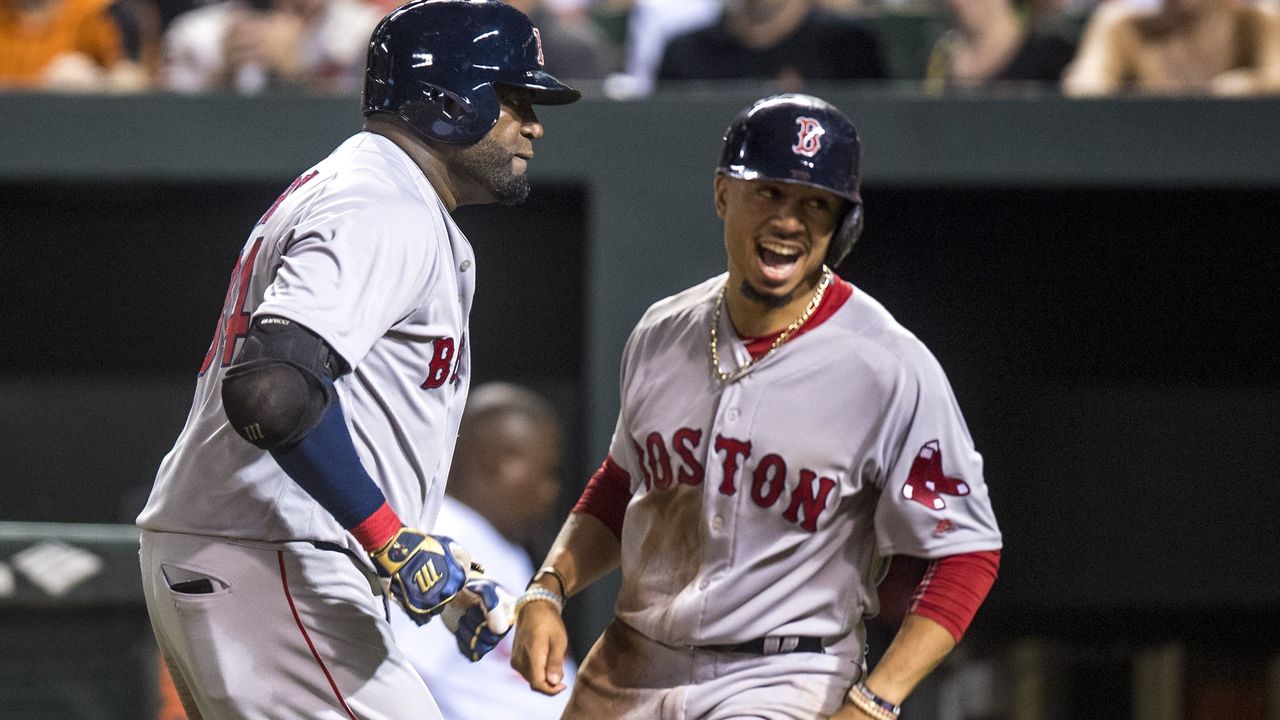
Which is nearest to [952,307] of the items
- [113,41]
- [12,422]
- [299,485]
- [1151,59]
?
[1151,59]

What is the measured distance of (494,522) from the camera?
15.0 ft

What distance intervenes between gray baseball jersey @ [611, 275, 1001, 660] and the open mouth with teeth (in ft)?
0.35

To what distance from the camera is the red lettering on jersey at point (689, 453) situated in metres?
2.42

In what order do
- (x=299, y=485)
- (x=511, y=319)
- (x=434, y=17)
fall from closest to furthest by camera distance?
(x=299, y=485) → (x=434, y=17) → (x=511, y=319)

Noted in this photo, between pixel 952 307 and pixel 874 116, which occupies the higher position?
pixel 874 116

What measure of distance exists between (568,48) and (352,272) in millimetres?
3245

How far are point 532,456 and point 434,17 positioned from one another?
2.44 m

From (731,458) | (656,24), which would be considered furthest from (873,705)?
(656,24)

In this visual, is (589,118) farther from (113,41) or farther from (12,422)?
(12,422)

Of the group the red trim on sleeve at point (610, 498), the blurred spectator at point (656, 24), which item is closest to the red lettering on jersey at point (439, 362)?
the red trim on sleeve at point (610, 498)

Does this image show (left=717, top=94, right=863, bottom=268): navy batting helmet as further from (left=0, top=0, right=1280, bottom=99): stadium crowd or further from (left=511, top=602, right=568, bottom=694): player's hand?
(left=0, top=0, right=1280, bottom=99): stadium crowd

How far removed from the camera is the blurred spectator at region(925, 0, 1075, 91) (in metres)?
4.99

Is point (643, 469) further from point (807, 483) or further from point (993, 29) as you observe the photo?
point (993, 29)

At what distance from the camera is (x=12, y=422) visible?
583 centimetres
